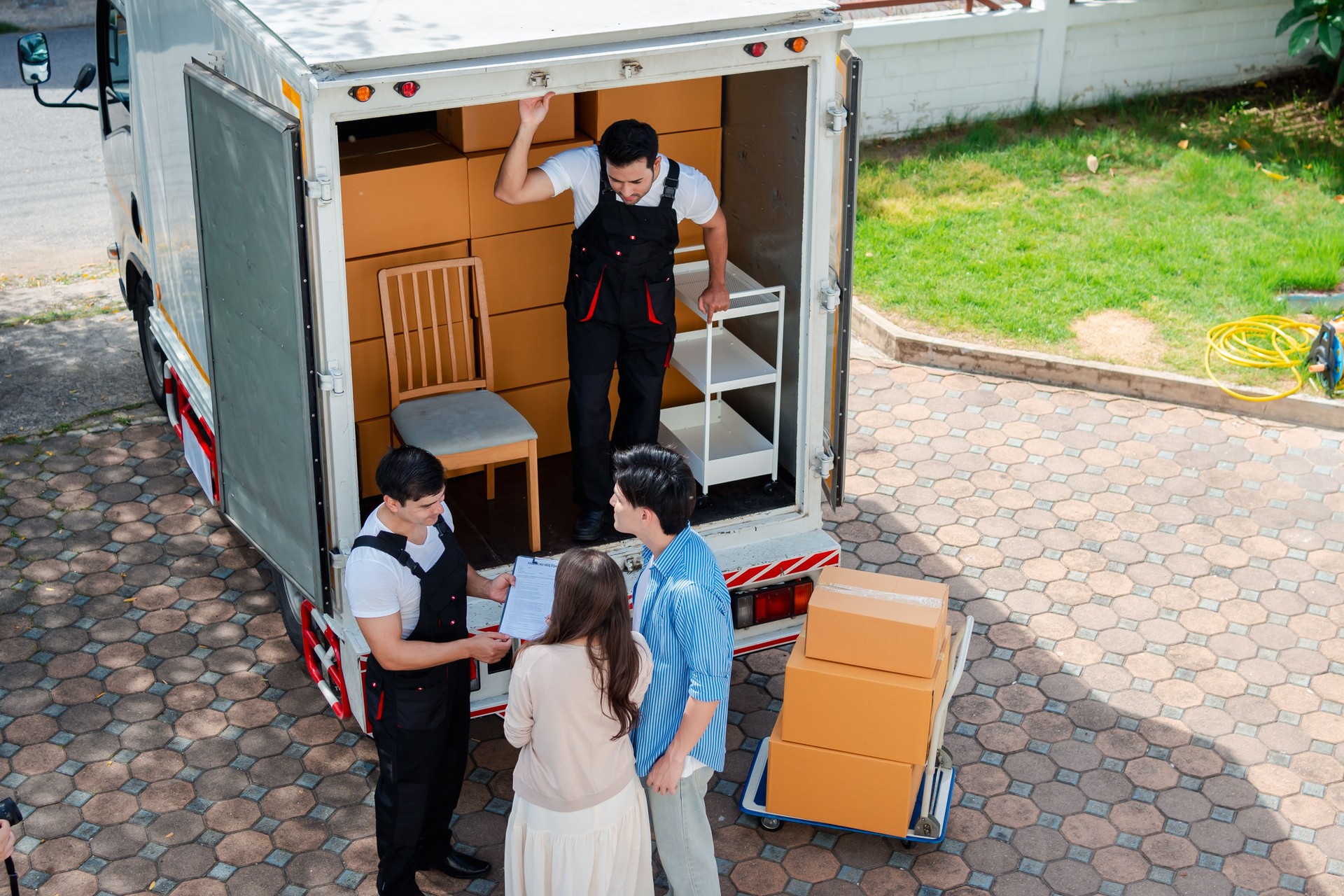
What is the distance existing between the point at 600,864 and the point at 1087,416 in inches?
189

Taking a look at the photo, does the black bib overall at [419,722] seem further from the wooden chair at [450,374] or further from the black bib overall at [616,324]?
the black bib overall at [616,324]

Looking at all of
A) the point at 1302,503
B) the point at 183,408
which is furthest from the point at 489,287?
the point at 1302,503

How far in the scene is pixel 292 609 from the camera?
550 centimetres

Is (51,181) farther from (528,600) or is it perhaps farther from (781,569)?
(528,600)

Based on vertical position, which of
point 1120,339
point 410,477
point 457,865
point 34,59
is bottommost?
point 457,865

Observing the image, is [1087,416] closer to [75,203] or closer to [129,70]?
[129,70]

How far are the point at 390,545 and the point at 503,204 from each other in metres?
2.04

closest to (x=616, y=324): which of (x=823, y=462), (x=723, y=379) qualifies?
(x=723, y=379)

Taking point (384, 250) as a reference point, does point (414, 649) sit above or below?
below

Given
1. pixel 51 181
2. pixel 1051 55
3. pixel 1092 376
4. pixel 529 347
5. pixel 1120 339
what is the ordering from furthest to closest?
pixel 1051 55 < pixel 51 181 < pixel 1120 339 < pixel 1092 376 < pixel 529 347

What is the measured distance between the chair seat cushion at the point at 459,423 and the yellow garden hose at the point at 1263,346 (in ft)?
14.6

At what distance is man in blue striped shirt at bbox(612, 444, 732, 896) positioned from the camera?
12.6ft

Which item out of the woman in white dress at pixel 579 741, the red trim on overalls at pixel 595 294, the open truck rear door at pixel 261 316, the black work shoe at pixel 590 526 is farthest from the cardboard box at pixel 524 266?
the woman in white dress at pixel 579 741

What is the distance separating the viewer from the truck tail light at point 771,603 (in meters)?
5.09
